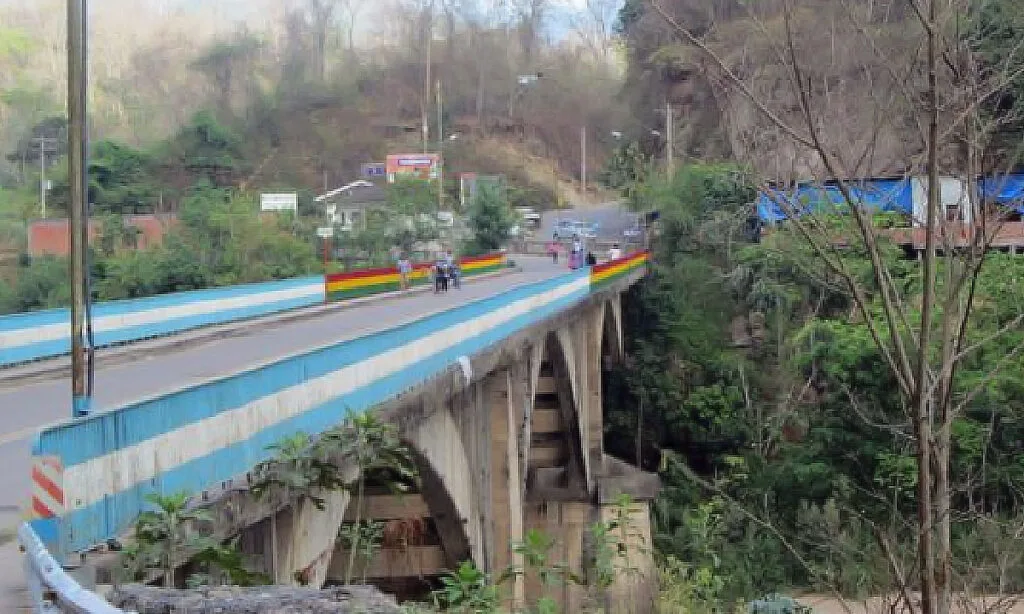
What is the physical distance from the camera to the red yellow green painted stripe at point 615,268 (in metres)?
Result: 34.2

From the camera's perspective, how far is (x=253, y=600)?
17.4ft

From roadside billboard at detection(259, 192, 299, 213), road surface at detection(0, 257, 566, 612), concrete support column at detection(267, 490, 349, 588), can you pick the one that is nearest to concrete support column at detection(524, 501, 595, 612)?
road surface at detection(0, 257, 566, 612)

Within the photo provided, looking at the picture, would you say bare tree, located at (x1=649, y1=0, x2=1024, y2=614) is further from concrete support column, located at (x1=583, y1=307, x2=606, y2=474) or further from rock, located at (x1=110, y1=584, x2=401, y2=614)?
concrete support column, located at (x1=583, y1=307, x2=606, y2=474)

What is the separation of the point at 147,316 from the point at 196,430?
1460 centimetres

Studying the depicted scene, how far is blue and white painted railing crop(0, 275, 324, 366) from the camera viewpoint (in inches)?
714

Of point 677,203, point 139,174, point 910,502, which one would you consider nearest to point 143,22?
point 139,174

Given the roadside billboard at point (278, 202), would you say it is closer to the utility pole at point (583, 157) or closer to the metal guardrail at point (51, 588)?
the utility pole at point (583, 157)

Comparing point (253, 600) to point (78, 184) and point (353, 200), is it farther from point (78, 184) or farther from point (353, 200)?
point (353, 200)

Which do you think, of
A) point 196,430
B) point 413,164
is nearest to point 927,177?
point 196,430

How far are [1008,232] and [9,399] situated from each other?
34.2 meters

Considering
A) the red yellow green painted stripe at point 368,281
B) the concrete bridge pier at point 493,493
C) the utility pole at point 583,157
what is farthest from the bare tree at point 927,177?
the utility pole at point 583,157

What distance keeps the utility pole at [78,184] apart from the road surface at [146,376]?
1.94 feet

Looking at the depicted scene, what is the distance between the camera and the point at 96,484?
6.77 metres

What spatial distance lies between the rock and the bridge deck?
88.4 inches
